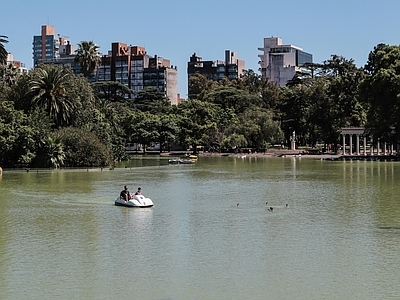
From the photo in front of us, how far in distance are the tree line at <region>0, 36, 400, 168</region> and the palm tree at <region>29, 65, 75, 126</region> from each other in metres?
0.10

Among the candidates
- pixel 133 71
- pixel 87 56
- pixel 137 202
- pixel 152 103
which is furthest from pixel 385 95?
pixel 133 71

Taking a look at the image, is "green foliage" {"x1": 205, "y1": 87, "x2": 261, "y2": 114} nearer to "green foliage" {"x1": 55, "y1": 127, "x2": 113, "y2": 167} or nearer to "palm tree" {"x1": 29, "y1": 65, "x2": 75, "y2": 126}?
"palm tree" {"x1": 29, "y1": 65, "x2": 75, "y2": 126}

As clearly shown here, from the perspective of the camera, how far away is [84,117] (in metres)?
69.8

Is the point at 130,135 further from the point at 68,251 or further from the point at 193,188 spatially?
the point at 68,251

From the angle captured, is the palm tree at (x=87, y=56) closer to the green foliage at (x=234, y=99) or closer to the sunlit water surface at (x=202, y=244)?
the green foliage at (x=234, y=99)

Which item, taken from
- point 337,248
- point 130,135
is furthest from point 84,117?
point 337,248

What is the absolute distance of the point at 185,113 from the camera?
114 meters

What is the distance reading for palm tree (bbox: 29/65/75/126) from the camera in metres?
64.9

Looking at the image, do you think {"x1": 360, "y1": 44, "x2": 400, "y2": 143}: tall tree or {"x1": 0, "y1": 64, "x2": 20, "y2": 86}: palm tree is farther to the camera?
{"x1": 0, "y1": 64, "x2": 20, "y2": 86}: palm tree

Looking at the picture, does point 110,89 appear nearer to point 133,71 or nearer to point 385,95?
point 133,71

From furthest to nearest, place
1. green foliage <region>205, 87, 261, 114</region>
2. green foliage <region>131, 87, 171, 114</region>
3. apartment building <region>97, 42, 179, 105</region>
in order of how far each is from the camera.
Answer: apartment building <region>97, 42, 179, 105</region> < green foliage <region>131, 87, 171, 114</region> < green foliage <region>205, 87, 261, 114</region>

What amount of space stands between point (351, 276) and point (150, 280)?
5626 millimetres

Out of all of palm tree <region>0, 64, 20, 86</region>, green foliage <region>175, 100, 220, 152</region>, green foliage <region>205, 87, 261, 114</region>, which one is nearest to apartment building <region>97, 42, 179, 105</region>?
green foliage <region>205, 87, 261, 114</region>

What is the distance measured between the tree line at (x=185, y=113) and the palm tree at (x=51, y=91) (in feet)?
0.33
